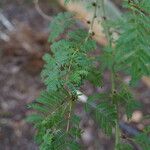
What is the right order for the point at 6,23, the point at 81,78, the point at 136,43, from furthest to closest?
1. the point at 6,23
2. the point at 81,78
3. the point at 136,43

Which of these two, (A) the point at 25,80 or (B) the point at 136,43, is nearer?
(B) the point at 136,43

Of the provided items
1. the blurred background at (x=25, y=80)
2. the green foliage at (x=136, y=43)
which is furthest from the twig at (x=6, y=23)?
the green foliage at (x=136, y=43)

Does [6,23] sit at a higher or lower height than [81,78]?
lower

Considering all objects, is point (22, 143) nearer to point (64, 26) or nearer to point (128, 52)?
point (64, 26)

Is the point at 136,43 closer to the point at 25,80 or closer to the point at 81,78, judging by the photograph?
the point at 81,78

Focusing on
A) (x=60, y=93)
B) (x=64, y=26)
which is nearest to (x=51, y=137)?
(x=60, y=93)

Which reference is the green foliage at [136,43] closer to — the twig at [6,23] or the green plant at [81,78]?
the green plant at [81,78]

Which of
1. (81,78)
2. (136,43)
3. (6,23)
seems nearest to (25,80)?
(6,23)
